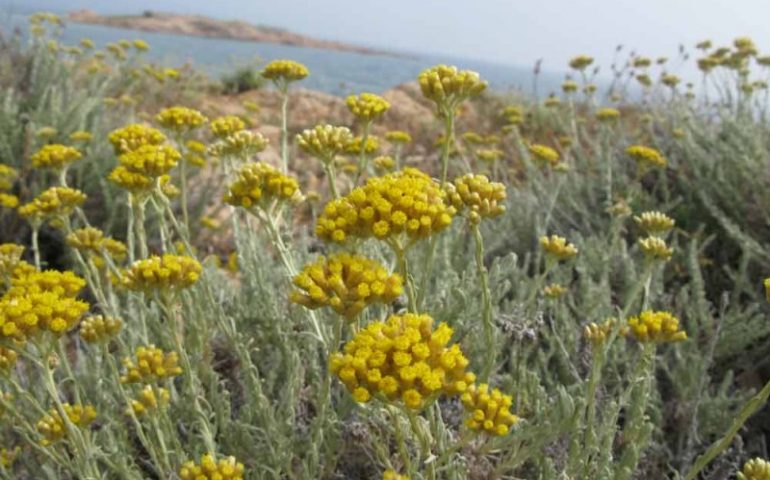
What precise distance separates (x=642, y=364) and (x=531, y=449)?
15.4 inches

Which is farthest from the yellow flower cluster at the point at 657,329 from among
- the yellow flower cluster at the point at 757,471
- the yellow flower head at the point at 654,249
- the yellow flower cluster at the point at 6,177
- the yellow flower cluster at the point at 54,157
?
the yellow flower cluster at the point at 6,177

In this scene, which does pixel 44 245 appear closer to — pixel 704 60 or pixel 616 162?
pixel 616 162

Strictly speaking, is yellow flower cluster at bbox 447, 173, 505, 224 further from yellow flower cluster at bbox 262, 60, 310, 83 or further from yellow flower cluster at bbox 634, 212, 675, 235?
yellow flower cluster at bbox 262, 60, 310, 83

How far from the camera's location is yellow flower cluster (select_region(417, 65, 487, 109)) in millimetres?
2145

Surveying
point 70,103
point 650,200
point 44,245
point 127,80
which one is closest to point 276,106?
point 127,80

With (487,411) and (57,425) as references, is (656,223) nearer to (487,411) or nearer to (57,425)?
(487,411)

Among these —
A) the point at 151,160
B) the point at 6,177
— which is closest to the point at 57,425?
the point at 151,160

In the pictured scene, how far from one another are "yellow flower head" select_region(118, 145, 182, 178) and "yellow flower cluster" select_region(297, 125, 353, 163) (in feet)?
1.35

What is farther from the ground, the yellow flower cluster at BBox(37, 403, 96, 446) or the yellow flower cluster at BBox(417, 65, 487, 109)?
the yellow flower cluster at BBox(417, 65, 487, 109)

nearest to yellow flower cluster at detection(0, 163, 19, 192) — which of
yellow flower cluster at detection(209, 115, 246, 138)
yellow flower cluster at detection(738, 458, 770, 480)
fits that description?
yellow flower cluster at detection(209, 115, 246, 138)

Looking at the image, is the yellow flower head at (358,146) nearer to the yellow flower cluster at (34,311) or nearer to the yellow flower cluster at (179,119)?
the yellow flower cluster at (179,119)

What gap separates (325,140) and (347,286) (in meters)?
0.84

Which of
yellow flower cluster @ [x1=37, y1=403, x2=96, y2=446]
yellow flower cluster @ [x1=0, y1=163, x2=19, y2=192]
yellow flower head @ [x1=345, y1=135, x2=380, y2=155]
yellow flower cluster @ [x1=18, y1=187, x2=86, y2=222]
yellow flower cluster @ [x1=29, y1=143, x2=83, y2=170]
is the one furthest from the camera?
yellow flower cluster @ [x1=0, y1=163, x2=19, y2=192]

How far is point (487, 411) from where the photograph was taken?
1.53 metres
